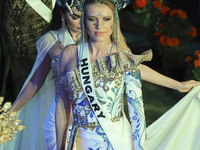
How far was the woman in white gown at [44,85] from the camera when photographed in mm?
2092

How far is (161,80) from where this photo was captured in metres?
1.87

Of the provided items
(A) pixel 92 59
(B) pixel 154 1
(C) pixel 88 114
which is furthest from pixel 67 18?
(B) pixel 154 1

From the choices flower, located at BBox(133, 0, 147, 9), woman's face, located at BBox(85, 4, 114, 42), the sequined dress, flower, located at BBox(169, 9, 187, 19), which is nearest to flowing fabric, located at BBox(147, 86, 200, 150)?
the sequined dress

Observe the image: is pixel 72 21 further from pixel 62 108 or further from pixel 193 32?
pixel 193 32

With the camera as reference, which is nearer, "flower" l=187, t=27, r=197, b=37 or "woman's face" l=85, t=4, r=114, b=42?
"woman's face" l=85, t=4, r=114, b=42

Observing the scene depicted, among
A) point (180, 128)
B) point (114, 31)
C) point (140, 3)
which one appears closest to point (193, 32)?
point (140, 3)

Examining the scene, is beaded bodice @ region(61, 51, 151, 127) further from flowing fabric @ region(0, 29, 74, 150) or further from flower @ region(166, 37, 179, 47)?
flower @ region(166, 37, 179, 47)

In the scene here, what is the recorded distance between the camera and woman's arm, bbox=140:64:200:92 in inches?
70.6

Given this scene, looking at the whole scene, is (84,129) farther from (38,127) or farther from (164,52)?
(164,52)

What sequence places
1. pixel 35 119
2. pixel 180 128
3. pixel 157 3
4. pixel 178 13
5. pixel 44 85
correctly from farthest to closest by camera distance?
1. pixel 157 3
2. pixel 178 13
3. pixel 35 119
4. pixel 44 85
5. pixel 180 128

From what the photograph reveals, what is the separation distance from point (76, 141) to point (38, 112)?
94cm

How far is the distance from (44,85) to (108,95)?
94cm

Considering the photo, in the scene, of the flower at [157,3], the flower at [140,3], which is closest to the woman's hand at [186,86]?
the flower at [157,3]

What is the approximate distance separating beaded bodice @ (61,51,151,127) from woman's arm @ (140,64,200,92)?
0.74 feet
